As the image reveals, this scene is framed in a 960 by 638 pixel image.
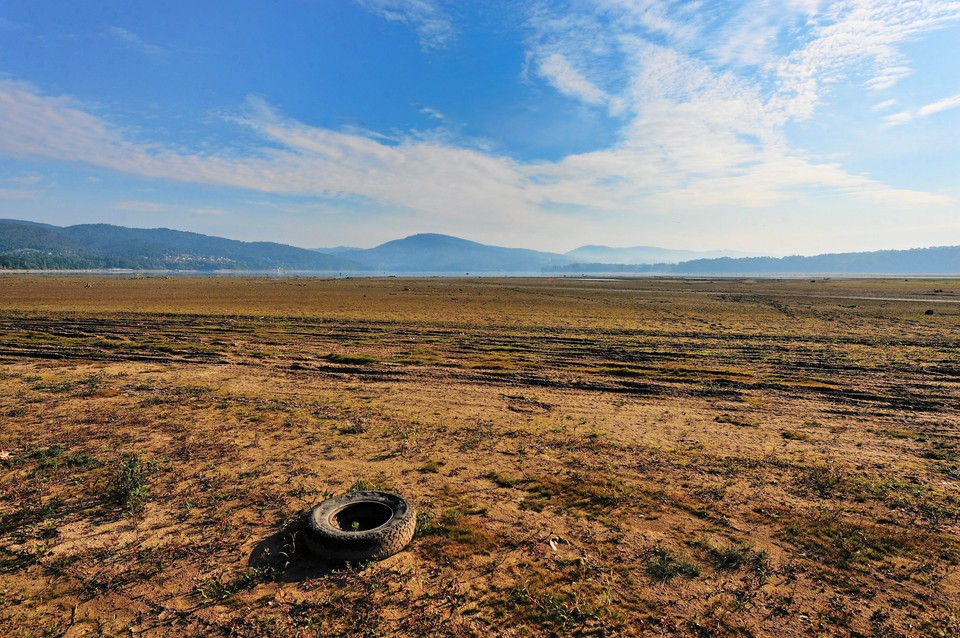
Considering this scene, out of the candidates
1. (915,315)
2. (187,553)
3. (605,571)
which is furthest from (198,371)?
(915,315)

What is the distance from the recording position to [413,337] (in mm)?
23812

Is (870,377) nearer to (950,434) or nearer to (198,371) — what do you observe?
(950,434)

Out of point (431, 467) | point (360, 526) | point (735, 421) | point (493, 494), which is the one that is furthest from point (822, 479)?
point (360, 526)

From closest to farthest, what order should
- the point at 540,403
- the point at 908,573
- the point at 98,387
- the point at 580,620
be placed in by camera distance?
the point at 580,620 → the point at 908,573 → the point at 540,403 → the point at 98,387

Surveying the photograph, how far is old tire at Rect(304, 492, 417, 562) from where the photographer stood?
18.8ft

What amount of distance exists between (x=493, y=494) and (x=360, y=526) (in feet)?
7.54

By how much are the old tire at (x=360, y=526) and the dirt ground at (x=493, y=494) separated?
0.18 m

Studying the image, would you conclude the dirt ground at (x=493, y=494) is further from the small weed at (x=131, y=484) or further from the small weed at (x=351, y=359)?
the small weed at (x=351, y=359)

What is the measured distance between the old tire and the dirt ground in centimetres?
18

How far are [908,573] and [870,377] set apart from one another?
42.2 ft

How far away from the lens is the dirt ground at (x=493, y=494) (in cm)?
493

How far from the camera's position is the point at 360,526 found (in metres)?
6.59

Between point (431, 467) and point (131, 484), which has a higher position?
point (131, 484)

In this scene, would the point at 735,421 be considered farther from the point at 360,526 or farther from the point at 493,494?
the point at 360,526
